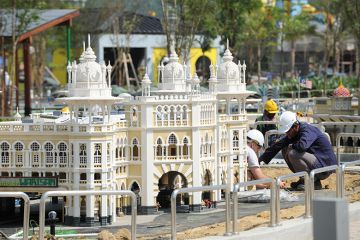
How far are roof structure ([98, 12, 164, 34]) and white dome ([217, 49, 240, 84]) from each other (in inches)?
1680

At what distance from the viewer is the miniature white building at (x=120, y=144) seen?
23672mm

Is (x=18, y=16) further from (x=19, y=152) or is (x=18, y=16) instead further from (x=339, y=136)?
(x=339, y=136)

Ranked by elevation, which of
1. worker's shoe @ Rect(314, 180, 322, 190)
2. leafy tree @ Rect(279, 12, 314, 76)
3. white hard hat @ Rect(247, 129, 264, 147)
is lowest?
worker's shoe @ Rect(314, 180, 322, 190)

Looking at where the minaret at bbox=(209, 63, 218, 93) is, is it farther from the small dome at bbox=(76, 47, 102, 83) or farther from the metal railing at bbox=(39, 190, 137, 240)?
the metal railing at bbox=(39, 190, 137, 240)

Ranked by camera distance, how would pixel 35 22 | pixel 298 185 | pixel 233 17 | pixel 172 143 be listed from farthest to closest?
pixel 233 17
pixel 35 22
pixel 172 143
pixel 298 185

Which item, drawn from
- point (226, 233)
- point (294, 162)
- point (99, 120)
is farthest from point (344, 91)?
point (226, 233)

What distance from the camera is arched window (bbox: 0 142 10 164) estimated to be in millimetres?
24438

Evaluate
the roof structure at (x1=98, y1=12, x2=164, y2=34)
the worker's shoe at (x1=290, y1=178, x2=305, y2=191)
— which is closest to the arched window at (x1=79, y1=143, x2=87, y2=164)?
the worker's shoe at (x1=290, y1=178, x2=305, y2=191)

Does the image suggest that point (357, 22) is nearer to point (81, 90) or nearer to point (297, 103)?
point (297, 103)

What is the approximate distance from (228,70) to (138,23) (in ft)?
153

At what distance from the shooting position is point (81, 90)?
23781 millimetres

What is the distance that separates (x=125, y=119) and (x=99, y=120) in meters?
0.96

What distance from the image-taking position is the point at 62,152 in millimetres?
24141

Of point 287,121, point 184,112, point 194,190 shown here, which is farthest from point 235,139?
point 194,190
